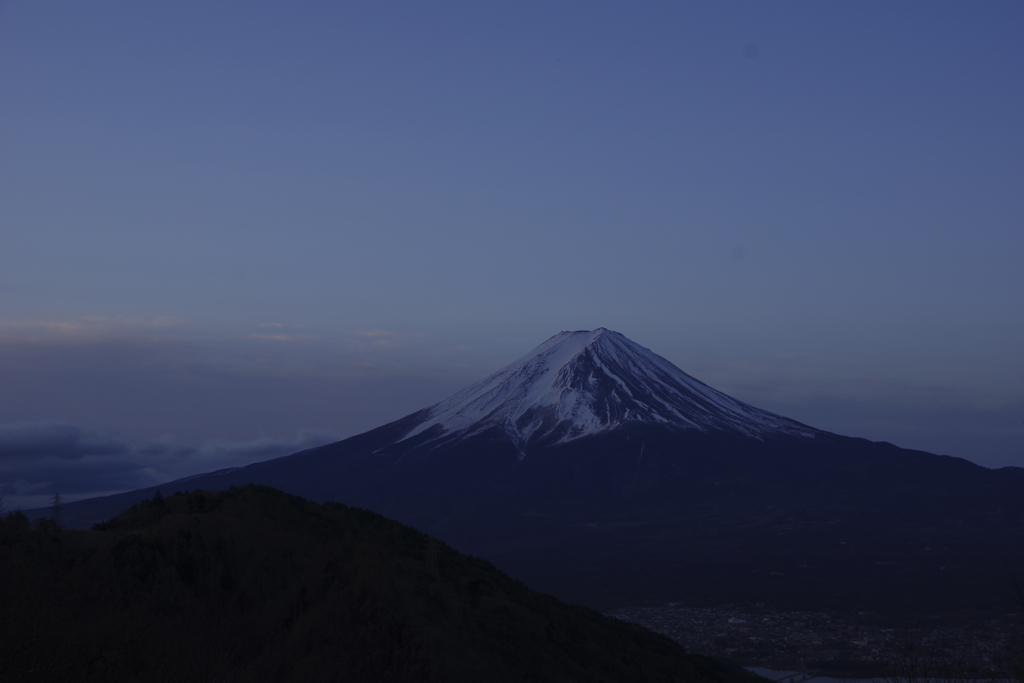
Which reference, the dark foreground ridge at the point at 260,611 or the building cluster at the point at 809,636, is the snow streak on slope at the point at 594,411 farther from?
the dark foreground ridge at the point at 260,611

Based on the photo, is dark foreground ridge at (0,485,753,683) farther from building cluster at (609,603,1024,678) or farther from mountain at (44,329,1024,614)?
mountain at (44,329,1024,614)

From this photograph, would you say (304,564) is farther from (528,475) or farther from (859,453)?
(859,453)

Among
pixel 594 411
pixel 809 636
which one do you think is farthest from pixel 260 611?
pixel 594 411

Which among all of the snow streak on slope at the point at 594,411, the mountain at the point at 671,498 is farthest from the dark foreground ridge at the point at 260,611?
the snow streak on slope at the point at 594,411

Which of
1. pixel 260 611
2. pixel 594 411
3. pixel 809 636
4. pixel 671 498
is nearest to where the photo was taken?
pixel 260 611

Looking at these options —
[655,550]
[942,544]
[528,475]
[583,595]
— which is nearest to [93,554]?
[583,595]

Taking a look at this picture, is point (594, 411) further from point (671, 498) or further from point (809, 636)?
point (809, 636)
